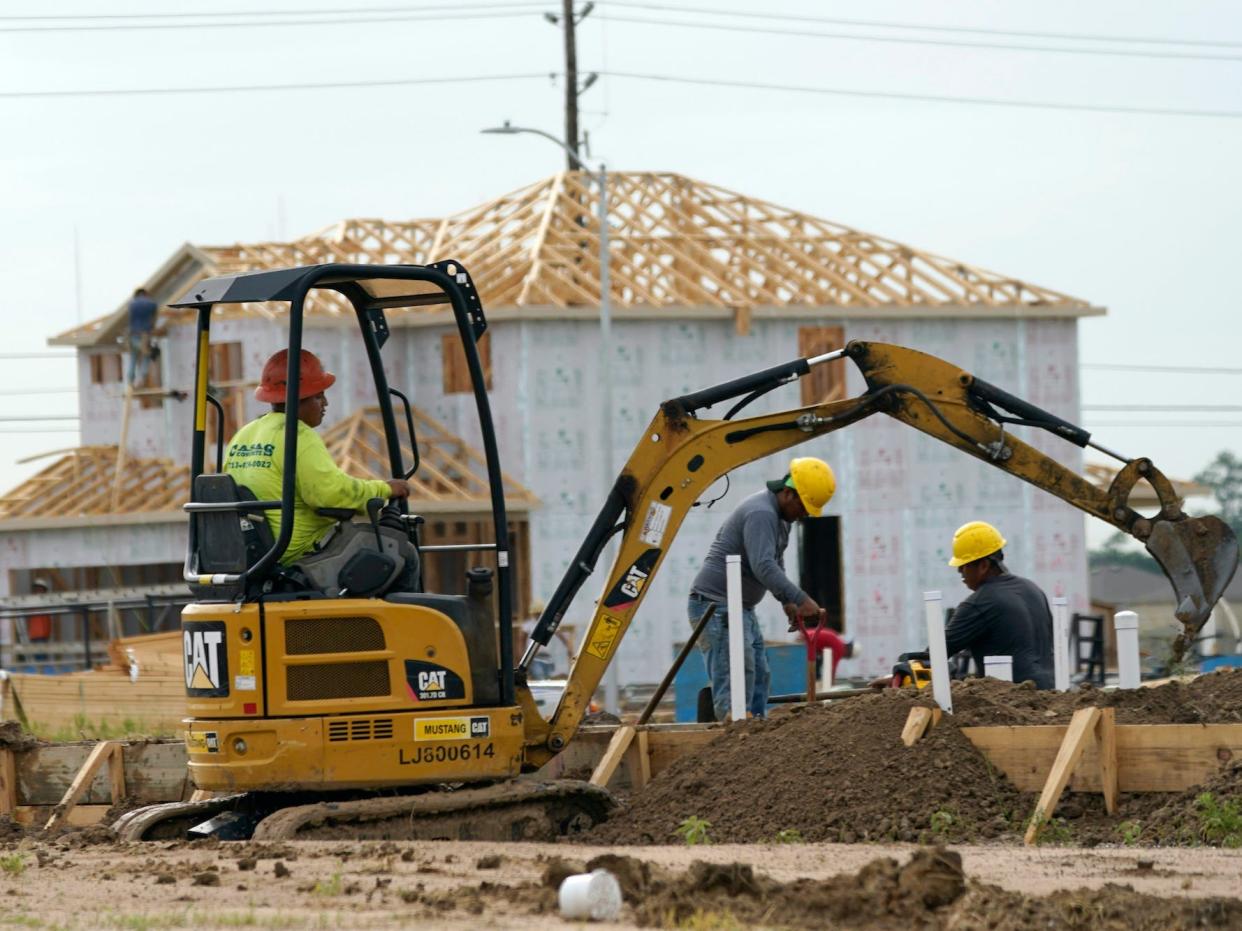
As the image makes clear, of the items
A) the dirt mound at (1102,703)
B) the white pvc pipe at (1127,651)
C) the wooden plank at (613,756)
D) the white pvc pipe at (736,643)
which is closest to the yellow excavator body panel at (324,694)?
the wooden plank at (613,756)

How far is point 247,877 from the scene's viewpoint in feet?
29.1

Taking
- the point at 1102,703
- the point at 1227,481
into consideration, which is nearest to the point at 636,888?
the point at 1102,703

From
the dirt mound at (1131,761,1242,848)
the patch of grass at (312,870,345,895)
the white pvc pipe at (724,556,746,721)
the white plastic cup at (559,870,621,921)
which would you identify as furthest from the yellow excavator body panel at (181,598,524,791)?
the dirt mound at (1131,761,1242,848)

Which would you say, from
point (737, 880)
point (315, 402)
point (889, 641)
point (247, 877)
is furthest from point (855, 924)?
point (889, 641)

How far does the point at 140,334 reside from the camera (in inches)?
1471

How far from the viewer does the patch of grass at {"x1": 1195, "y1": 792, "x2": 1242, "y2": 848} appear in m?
9.91

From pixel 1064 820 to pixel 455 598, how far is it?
3373 mm

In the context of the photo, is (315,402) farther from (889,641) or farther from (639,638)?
(889,641)

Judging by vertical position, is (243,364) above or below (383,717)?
above

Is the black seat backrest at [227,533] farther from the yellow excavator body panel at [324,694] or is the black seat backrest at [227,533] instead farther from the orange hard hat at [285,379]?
the orange hard hat at [285,379]

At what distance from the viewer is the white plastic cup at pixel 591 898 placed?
293 inches

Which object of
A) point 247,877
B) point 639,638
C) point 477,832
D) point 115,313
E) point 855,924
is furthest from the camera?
point 115,313

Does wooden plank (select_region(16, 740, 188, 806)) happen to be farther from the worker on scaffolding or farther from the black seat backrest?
the worker on scaffolding

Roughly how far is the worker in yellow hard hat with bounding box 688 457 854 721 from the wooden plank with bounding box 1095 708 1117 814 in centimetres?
268
